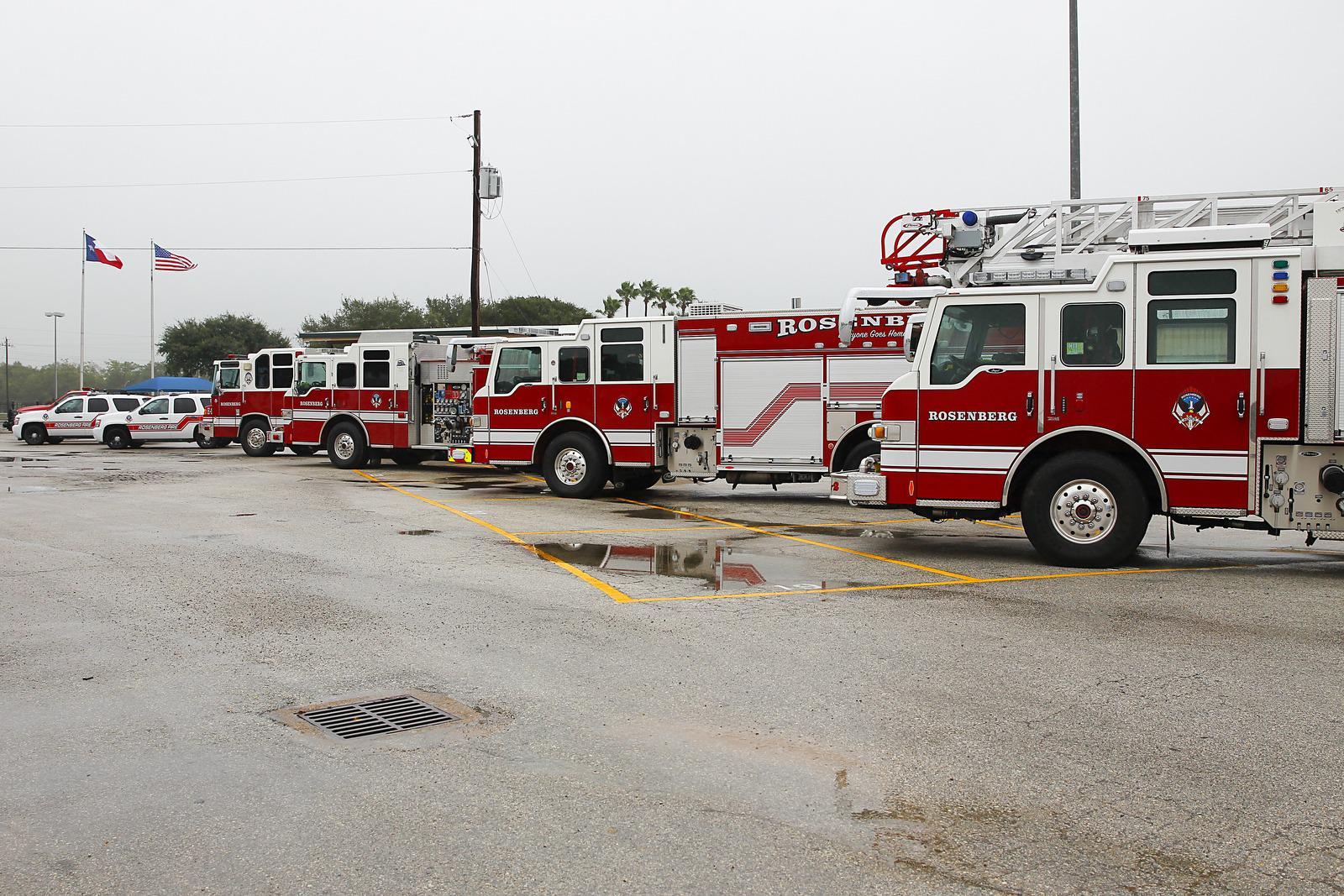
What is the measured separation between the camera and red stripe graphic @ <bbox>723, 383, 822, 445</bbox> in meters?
16.2

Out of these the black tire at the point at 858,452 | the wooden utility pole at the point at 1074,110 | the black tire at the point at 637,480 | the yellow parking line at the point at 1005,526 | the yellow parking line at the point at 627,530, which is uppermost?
the wooden utility pole at the point at 1074,110

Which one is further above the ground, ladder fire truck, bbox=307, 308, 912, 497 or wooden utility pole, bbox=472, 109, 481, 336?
wooden utility pole, bbox=472, 109, 481, 336

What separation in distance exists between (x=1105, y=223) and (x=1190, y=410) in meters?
2.40

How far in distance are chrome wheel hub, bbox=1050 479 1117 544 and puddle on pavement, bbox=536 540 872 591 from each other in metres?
2.17

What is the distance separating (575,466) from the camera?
18.0 metres

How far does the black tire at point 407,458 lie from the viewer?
25283mm

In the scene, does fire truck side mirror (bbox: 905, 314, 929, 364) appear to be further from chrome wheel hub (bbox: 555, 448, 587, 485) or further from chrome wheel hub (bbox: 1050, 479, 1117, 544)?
chrome wheel hub (bbox: 555, 448, 587, 485)

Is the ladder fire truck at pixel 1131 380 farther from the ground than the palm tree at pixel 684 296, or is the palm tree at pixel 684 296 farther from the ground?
the palm tree at pixel 684 296

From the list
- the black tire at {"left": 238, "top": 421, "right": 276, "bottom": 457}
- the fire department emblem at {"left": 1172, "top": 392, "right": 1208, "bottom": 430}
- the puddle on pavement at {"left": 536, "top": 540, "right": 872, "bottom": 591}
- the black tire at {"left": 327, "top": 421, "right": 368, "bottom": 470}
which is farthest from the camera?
the black tire at {"left": 238, "top": 421, "right": 276, "bottom": 457}

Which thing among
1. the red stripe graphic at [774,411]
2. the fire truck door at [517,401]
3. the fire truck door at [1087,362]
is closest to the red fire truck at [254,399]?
the fire truck door at [517,401]

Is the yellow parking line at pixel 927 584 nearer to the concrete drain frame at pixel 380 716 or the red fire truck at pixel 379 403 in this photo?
the concrete drain frame at pixel 380 716

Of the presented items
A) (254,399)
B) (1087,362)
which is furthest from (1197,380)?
(254,399)

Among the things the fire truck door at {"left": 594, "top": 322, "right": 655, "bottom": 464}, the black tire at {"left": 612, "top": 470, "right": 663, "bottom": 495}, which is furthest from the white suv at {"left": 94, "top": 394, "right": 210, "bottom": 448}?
the fire truck door at {"left": 594, "top": 322, "right": 655, "bottom": 464}

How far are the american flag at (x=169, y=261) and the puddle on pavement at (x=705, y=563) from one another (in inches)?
1653
